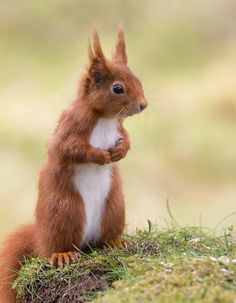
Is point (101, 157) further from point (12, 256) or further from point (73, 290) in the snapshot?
point (12, 256)

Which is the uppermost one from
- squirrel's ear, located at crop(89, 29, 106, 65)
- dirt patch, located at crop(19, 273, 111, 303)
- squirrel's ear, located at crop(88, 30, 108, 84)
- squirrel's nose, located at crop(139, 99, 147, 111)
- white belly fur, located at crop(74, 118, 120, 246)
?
squirrel's ear, located at crop(89, 29, 106, 65)

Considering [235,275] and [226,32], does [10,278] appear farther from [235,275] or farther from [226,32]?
[226,32]

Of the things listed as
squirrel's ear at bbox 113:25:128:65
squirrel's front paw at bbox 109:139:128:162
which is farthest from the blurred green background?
squirrel's front paw at bbox 109:139:128:162

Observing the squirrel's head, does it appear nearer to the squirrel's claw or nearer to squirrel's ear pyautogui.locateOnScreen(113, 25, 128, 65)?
squirrel's ear pyautogui.locateOnScreen(113, 25, 128, 65)

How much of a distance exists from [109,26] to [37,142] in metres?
2.41

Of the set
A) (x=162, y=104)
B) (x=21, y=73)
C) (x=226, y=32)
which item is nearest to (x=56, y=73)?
(x=21, y=73)

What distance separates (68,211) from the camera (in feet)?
15.2

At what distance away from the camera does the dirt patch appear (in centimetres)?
440

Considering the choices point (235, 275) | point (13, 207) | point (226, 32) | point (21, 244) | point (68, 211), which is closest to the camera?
point (235, 275)

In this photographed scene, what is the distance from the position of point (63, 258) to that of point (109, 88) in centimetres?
87

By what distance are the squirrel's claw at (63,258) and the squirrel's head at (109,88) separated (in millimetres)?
709

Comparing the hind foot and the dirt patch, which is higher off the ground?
the hind foot

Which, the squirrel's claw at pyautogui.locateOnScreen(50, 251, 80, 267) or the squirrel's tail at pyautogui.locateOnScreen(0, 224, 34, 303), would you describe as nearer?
the squirrel's claw at pyautogui.locateOnScreen(50, 251, 80, 267)

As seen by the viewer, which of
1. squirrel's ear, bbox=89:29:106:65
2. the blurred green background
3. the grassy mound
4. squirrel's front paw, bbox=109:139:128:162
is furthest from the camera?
the blurred green background
